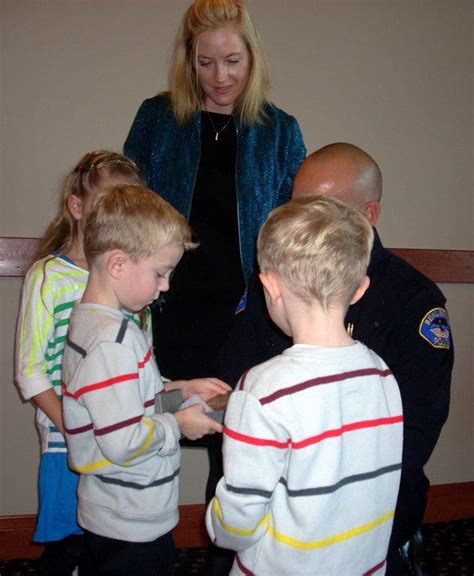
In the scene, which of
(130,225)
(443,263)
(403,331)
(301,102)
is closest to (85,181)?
(130,225)

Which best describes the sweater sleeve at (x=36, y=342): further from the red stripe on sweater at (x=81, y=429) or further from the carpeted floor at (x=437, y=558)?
the carpeted floor at (x=437, y=558)

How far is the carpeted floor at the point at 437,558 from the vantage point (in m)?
2.52

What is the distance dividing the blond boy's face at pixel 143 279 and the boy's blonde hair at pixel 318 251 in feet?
1.21

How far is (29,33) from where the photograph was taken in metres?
2.49

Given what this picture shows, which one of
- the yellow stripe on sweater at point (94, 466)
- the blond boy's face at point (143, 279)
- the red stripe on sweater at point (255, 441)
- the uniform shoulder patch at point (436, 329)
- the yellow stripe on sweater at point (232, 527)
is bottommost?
the yellow stripe on sweater at point (94, 466)

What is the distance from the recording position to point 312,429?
3.40 ft

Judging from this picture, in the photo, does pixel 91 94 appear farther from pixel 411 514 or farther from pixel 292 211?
pixel 411 514

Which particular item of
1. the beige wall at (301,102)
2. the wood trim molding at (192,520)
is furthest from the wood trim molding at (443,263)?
the wood trim molding at (192,520)

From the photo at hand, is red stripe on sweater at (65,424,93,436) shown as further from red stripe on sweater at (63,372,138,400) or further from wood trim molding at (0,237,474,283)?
wood trim molding at (0,237,474,283)

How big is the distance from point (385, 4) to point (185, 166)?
147 cm

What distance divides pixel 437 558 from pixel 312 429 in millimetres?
1974

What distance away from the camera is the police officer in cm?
142

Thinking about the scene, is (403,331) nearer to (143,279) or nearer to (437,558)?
(143,279)

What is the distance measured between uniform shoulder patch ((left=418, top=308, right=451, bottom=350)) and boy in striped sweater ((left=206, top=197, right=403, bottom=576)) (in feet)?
1.02
